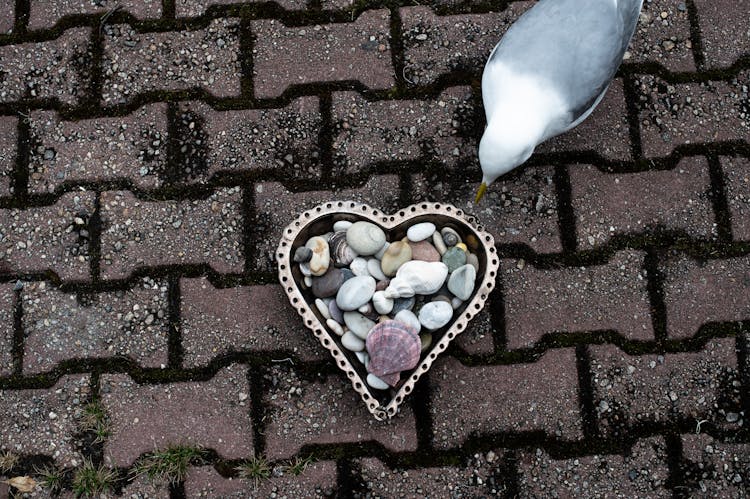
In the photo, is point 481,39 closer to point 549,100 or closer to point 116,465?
point 549,100

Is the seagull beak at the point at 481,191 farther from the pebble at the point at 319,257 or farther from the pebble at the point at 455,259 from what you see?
the pebble at the point at 319,257

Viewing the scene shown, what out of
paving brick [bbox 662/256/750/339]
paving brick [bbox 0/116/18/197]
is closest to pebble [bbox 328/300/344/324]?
paving brick [bbox 662/256/750/339]

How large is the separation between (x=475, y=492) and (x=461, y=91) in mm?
1118

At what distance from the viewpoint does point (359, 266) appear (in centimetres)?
186

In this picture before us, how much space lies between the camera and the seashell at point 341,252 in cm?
185

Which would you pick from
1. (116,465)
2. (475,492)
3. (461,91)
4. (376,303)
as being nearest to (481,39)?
(461,91)

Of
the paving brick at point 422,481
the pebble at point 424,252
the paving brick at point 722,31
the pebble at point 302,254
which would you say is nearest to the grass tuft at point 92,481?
the paving brick at point 422,481

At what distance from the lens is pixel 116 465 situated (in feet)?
6.38

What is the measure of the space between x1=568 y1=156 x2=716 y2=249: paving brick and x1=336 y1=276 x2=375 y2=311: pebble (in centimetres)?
63

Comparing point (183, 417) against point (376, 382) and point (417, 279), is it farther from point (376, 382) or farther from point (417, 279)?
point (417, 279)

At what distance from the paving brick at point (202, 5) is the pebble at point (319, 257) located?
755mm

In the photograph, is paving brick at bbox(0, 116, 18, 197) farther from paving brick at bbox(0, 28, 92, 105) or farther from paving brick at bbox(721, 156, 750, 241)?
paving brick at bbox(721, 156, 750, 241)

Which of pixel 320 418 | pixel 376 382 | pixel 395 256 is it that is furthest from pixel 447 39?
pixel 320 418

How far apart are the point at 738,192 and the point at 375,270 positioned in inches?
41.9
